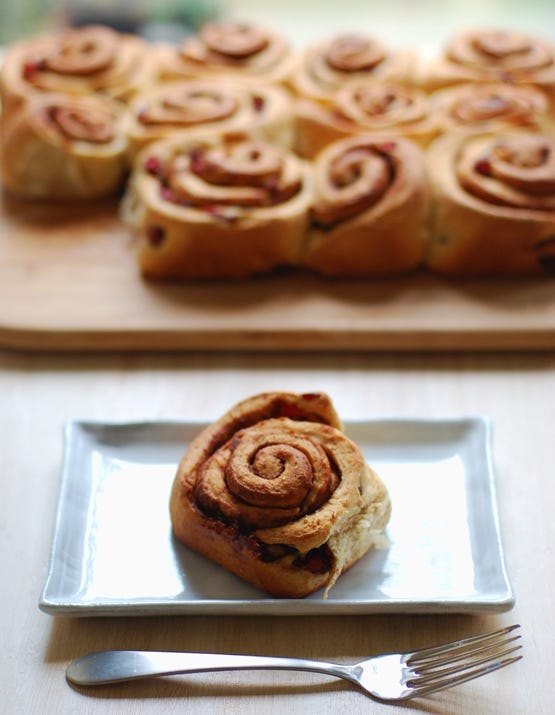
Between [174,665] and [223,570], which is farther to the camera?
[223,570]

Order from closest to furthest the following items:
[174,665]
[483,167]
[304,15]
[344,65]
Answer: [174,665] → [483,167] → [344,65] → [304,15]

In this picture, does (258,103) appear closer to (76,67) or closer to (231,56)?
(231,56)

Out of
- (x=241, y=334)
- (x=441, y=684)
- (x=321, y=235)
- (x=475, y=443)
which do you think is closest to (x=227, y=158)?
(x=321, y=235)

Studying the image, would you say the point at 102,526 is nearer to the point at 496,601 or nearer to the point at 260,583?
the point at 260,583

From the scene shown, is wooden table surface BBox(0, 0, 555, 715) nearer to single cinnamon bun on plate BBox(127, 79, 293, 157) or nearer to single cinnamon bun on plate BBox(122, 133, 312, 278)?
single cinnamon bun on plate BBox(122, 133, 312, 278)

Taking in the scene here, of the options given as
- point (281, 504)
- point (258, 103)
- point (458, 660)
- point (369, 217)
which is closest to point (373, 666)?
point (458, 660)

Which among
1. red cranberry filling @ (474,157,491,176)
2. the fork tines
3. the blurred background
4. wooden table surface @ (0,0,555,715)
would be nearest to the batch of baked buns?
red cranberry filling @ (474,157,491,176)
